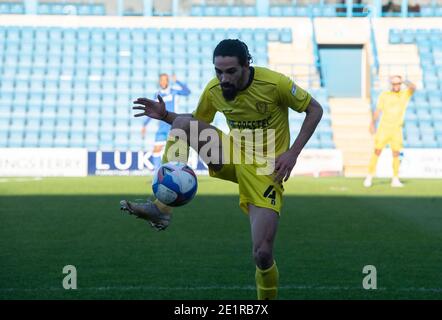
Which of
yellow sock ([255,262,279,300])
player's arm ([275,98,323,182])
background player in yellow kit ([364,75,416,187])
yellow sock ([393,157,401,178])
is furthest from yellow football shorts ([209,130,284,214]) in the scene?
background player in yellow kit ([364,75,416,187])

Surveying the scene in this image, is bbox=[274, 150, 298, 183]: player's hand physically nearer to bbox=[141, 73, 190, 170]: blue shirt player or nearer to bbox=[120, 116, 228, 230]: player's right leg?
bbox=[120, 116, 228, 230]: player's right leg

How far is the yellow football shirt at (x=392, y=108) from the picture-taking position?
17.9m


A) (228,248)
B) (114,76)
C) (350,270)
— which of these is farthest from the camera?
(114,76)

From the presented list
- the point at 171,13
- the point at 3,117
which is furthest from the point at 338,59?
the point at 3,117

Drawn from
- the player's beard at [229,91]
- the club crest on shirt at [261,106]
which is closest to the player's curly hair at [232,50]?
the player's beard at [229,91]

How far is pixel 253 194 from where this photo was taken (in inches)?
230

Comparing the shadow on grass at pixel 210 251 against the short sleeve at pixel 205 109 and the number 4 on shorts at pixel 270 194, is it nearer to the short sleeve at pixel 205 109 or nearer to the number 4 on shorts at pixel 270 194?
the number 4 on shorts at pixel 270 194

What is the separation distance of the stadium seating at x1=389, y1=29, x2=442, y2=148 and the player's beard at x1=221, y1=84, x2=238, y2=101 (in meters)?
18.5

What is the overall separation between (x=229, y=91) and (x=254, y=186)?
65cm

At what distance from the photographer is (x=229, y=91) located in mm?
5832

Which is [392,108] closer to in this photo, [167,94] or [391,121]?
[391,121]
